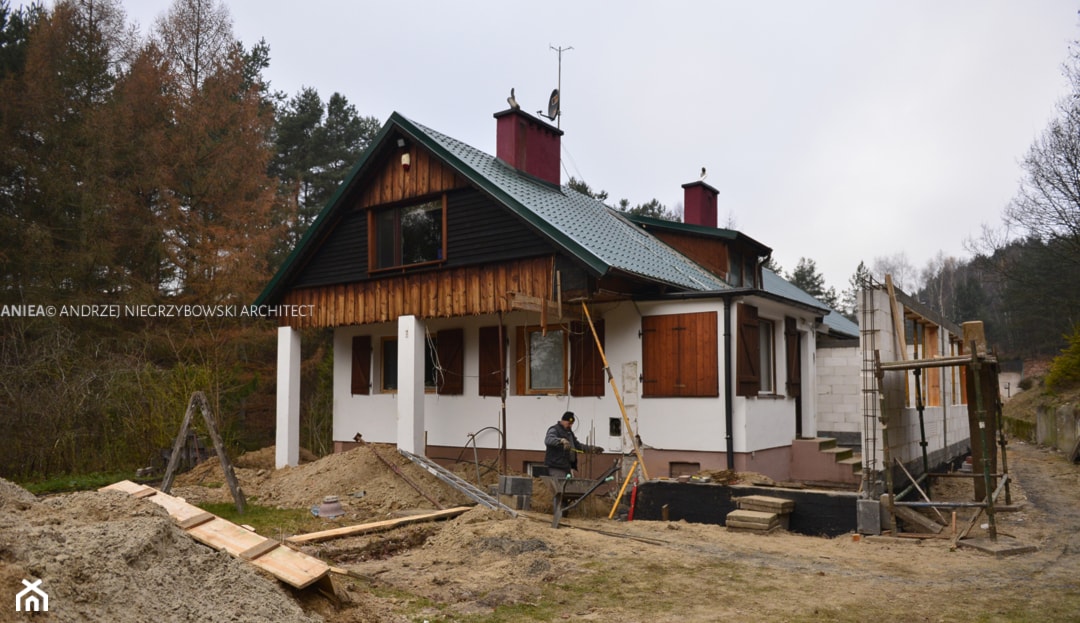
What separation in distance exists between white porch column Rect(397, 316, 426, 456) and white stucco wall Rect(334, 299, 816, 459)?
1203mm

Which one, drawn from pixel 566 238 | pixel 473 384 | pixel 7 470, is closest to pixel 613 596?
pixel 566 238

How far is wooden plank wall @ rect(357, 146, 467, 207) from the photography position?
15250 mm

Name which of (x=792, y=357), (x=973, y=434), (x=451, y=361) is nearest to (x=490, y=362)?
(x=451, y=361)

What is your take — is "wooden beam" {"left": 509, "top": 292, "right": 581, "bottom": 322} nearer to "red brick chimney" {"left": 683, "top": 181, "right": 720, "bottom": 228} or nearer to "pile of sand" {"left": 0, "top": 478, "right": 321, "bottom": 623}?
"pile of sand" {"left": 0, "top": 478, "right": 321, "bottom": 623}

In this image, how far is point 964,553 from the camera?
9.17 meters

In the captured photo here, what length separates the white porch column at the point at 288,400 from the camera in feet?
56.1

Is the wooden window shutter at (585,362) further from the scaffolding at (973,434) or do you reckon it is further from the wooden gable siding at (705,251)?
the scaffolding at (973,434)

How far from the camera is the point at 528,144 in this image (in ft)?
56.8

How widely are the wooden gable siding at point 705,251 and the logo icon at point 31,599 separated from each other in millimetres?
14722

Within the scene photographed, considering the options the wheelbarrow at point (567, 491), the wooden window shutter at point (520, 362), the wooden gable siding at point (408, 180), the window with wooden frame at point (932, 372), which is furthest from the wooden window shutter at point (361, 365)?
the window with wooden frame at point (932, 372)

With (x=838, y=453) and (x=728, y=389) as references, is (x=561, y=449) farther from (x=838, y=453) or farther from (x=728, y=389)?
(x=838, y=453)

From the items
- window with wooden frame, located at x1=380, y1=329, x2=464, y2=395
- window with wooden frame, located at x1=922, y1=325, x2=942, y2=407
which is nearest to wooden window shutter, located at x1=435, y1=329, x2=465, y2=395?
window with wooden frame, located at x1=380, y1=329, x2=464, y2=395

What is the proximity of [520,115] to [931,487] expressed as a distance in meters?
10.3

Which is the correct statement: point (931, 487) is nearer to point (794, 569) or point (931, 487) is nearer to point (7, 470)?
point (794, 569)
